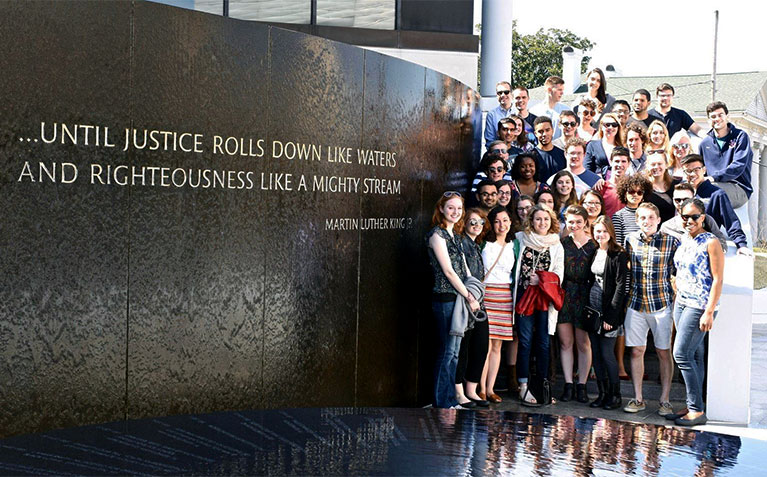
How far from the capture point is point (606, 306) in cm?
848

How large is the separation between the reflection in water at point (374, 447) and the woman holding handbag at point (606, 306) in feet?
15.4

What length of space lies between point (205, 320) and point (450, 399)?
9.41 feet

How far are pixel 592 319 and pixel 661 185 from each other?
60.1 inches

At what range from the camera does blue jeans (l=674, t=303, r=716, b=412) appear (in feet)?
26.6

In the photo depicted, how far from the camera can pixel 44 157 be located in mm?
5188

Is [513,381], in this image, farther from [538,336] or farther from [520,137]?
[520,137]

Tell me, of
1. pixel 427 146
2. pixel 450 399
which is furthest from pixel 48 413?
pixel 427 146

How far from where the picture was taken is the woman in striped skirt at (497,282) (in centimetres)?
862

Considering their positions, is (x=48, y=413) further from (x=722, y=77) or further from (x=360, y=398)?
(x=722, y=77)

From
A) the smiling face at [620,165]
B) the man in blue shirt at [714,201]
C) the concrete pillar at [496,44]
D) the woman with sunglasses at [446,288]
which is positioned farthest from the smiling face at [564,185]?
the concrete pillar at [496,44]

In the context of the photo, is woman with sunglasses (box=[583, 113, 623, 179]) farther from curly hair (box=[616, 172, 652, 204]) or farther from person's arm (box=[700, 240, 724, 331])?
person's arm (box=[700, 240, 724, 331])

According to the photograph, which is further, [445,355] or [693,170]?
[693,170]

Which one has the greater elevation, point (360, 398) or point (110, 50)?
point (110, 50)

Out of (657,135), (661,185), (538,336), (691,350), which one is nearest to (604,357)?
(538,336)
